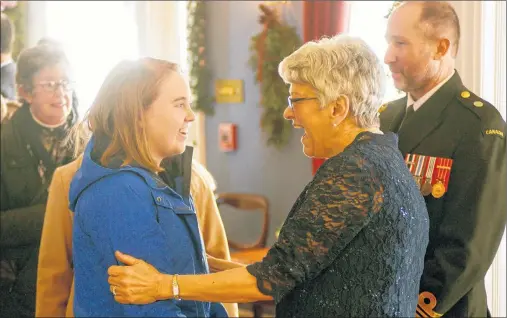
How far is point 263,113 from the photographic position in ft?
13.0

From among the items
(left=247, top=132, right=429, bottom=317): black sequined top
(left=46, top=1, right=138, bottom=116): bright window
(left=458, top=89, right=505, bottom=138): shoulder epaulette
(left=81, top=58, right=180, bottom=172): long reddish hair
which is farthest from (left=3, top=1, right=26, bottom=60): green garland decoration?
(left=247, top=132, right=429, bottom=317): black sequined top

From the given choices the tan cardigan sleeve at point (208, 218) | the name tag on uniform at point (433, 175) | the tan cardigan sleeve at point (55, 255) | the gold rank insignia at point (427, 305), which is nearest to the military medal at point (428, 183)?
the name tag on uniform at point (433, 175)

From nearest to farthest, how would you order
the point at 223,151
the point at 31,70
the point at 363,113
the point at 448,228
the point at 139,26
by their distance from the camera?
the point at 363,113
the point at 448,228
the point at 31,70
the point at 139,26
the point at 223,151

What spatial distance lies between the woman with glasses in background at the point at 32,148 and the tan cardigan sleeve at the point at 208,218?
1.43 ft

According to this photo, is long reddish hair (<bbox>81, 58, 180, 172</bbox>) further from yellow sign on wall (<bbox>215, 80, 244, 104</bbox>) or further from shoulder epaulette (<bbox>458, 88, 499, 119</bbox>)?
yellow sign on wall (<bbox>215, 80, 244, 104</bbox>)

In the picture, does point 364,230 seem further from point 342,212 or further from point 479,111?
point 479,111

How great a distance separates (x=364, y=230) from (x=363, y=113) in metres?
0.25

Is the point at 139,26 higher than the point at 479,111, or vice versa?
the point at 139,26

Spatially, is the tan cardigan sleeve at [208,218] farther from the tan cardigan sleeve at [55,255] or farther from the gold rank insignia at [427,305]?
the gold rank insignia at [427,305]

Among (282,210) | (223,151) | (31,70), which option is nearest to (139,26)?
(31,70)

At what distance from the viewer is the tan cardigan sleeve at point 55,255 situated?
5.86ft

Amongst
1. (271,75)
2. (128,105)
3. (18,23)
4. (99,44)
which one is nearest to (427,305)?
(128,105)

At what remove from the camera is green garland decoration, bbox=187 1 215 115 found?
3885 millimetres

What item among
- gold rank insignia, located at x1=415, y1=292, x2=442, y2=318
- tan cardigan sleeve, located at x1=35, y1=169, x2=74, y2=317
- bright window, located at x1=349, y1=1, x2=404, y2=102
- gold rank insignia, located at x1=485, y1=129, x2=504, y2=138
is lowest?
gold rank insignia, located at x1=415, y1=292, x2=442, y2=318
